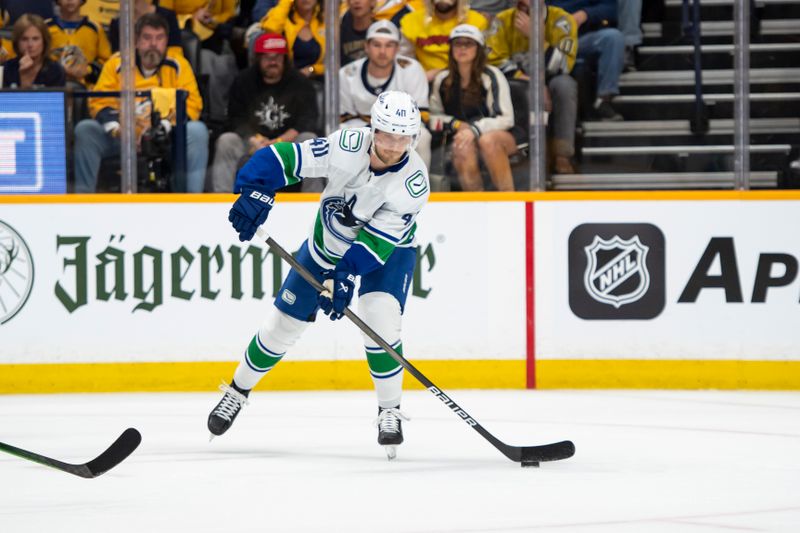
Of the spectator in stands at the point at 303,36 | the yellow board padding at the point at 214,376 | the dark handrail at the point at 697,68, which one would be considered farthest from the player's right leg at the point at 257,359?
the dark handrail at the point at 697,68

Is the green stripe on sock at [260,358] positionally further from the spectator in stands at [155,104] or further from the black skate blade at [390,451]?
the spectator in stands at [155,104]

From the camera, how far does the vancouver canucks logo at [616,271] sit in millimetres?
6188

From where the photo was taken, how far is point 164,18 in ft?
20.9

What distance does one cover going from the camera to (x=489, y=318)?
20.4ft

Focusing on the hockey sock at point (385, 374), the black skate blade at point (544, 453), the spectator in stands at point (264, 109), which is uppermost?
the spectator in stands at point (264, 109)

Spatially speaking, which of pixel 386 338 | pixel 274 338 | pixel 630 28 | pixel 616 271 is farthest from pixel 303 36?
pixel 386 338

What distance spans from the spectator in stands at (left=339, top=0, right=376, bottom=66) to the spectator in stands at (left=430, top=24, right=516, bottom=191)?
1.31 feet

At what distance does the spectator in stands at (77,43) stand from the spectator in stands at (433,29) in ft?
4.67

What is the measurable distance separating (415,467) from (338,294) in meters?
0.60

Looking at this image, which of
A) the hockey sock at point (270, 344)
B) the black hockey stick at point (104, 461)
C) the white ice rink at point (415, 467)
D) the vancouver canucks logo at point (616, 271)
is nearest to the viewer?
the white ice rink at point (415, 467)

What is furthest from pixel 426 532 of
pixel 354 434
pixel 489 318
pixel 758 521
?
pixel 489 318

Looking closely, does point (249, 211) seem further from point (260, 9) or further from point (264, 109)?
point (260, 9)

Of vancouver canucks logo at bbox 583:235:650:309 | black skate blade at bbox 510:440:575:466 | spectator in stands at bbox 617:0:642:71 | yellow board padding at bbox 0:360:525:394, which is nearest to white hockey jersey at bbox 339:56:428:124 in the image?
spectator in stands at bbox 617:0:642:71

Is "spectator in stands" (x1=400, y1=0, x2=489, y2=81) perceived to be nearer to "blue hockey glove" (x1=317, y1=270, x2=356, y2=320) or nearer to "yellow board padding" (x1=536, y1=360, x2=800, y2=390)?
"yellow board padding" (x1=536, y1=360, x2=800, y2=390)
